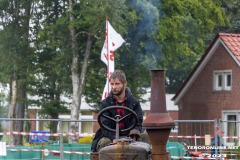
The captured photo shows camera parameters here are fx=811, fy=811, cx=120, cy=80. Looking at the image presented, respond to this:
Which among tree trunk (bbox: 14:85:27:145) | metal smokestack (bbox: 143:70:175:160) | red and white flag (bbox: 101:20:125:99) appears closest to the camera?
metal smokestack (bbox: 143:70:175:160)

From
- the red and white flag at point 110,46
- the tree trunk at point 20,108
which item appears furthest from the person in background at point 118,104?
the tree trunk at point 20,108

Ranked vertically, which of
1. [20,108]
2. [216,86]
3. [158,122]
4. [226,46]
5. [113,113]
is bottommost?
[158,122]

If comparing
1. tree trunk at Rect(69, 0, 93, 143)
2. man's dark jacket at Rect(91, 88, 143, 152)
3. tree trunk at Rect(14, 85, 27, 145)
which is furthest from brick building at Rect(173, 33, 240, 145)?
man's dark jacket at Rect(91, 88, 143, 152)

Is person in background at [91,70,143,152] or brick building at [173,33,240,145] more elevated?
brick building at [173,33,240,145]

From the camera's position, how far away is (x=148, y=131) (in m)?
8.67

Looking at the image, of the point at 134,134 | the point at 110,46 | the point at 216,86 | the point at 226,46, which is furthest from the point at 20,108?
the point at 134,134

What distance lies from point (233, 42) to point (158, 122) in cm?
2495

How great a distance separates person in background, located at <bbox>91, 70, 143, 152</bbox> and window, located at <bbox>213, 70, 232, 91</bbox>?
980 inches

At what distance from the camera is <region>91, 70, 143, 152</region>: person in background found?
8.86 metres

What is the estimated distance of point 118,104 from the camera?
9.17 meters

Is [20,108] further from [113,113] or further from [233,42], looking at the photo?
[113,113]

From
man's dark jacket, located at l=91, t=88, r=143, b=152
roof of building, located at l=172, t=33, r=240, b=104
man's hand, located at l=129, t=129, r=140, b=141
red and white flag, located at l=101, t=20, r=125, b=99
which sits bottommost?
man's hand, located at l=129, t=129, r=140, b=141

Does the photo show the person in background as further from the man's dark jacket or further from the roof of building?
the roof of building

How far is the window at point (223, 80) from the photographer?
3402 centimetres
